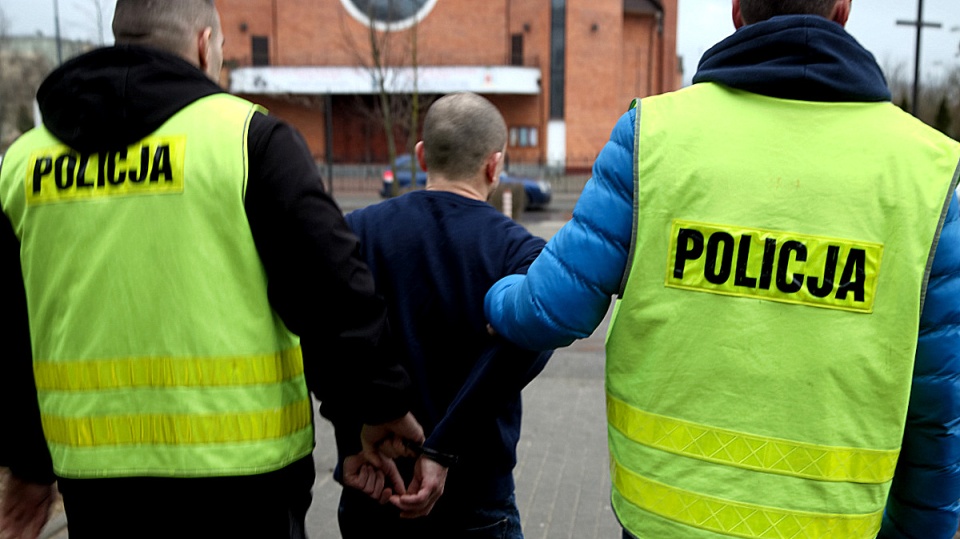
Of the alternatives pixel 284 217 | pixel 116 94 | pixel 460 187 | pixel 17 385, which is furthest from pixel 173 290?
pixel 460 187

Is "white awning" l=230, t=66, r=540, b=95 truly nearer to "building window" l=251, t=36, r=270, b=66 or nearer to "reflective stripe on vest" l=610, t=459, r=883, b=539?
"building window" l=251, t=36, r=270, b=66

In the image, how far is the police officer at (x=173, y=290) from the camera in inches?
79.4

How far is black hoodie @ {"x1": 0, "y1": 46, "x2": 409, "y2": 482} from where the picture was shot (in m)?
2.03

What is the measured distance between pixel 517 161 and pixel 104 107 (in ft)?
143

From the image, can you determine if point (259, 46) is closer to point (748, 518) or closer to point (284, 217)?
point (284, 217)

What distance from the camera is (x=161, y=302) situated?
2021mm

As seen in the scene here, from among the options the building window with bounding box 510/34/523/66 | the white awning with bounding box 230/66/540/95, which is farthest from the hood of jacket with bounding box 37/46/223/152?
the building window with bounding box 510/34/523/66

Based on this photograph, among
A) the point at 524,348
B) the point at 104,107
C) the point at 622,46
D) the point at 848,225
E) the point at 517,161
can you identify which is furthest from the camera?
the point at 622,46

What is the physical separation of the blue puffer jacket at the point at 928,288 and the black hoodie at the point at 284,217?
0.39m

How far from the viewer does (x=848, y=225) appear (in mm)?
1787

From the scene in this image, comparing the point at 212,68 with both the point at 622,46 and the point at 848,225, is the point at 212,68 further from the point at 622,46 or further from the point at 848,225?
the point at 622,46

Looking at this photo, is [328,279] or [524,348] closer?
[328,279]

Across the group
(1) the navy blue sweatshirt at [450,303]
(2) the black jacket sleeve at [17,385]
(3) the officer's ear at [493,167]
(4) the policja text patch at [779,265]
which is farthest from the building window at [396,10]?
(4) the policja text patch at [779,265]

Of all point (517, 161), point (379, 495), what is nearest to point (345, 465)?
point (379, 495)
